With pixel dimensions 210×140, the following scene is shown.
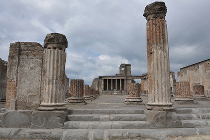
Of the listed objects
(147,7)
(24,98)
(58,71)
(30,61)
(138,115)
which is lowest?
(138,115)

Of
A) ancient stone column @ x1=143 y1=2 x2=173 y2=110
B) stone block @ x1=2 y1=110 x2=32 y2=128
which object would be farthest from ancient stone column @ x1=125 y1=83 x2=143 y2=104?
stone block @ x1=2 y1=110 x2=32 y2=128

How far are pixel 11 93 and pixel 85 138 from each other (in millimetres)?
2812

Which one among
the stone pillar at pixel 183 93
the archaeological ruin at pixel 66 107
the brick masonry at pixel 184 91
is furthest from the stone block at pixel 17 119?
the brick masonry at pixel 184 91

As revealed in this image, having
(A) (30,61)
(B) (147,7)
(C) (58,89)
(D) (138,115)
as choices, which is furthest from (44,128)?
(B) (147,7)

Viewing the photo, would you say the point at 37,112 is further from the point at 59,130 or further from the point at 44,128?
the point at 59,130

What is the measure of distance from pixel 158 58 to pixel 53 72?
11.1 ft

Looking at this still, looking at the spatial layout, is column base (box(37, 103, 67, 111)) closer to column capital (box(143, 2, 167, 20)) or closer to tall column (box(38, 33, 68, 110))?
tall column (box(38, 33, 68, 110))

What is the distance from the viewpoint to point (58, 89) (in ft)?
16.3

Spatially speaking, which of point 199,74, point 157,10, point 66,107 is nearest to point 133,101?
point 66,107

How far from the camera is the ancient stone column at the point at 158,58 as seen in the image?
491cm

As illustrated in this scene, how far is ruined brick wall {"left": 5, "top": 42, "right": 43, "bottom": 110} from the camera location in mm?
4918

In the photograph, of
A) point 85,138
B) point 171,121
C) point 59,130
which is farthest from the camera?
point 171,121

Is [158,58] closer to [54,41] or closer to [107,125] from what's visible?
[107,125]

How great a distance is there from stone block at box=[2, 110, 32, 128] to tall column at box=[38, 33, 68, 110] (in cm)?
49
